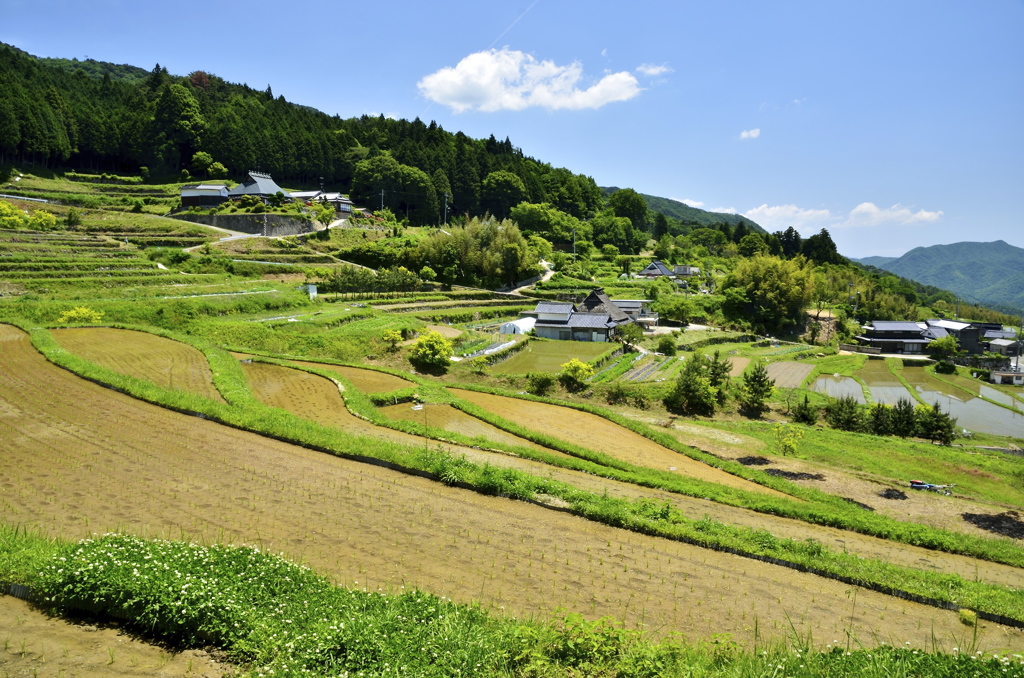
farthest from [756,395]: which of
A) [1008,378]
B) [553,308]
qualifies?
[1008,378]

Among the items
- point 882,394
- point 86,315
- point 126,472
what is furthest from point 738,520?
point 882,394

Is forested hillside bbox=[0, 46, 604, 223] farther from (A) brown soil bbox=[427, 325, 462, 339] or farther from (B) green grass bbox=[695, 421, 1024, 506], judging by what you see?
(B) green grass bbox=[695, 421, 1024, 506]

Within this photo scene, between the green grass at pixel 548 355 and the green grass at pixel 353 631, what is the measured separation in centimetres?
2191

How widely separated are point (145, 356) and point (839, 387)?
114ft

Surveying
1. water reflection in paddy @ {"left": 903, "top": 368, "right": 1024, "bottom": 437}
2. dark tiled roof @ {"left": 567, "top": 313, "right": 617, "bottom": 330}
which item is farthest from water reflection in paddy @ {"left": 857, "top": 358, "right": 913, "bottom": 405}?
dark tiled roof @ {"left": 567, "top": 313, "right": 617, "bottom": 330}

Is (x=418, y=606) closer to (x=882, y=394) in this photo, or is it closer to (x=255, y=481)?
(x=255, y=481)

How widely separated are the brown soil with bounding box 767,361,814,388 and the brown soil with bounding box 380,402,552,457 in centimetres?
2101

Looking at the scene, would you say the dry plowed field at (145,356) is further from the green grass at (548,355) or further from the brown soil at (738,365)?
the brown soil at (738,365)

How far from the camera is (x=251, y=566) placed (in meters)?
5.55

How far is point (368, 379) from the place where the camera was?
65.0ft

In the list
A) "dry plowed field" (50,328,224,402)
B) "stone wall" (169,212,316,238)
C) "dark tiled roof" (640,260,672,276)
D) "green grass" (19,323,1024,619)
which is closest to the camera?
"green grass" (19,323,1024,619)

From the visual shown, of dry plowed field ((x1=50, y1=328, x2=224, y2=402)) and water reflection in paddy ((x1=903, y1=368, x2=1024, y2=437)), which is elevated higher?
dry plowed field ((x1=50, y1=328, x2=224, y2=402))

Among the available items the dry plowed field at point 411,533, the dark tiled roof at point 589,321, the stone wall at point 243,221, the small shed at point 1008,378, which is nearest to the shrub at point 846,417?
the dry plowed field at point 411,533

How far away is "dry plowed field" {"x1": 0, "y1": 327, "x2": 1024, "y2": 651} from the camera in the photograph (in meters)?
6.27
